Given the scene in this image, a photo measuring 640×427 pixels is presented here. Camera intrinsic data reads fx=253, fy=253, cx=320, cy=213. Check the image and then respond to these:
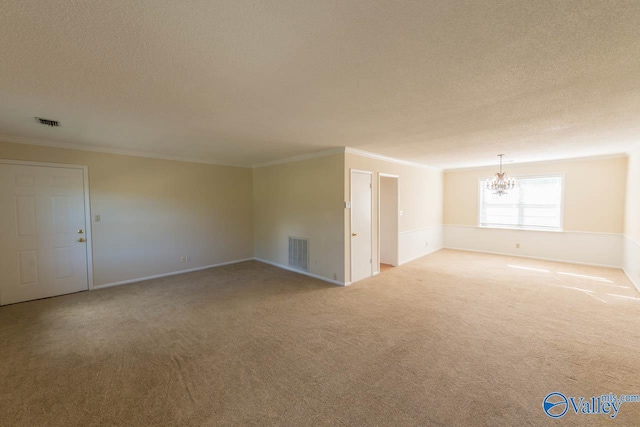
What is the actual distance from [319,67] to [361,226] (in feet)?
11.6

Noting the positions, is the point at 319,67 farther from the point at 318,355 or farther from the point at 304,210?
the point at 304,210

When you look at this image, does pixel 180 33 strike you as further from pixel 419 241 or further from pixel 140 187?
pixel 419 241

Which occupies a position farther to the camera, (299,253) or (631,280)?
(299,253)

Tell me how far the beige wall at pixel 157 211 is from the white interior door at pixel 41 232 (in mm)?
199

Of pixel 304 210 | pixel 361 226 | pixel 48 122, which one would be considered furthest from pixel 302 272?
pixel 48 122

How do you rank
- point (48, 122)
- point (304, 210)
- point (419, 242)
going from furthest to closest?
point (419, 242)
point (304, 210)
point (48, 122)

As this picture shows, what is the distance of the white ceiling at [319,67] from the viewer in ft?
4.34

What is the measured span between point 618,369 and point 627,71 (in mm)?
2599

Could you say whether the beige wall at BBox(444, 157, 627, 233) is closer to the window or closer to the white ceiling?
Answer: the window

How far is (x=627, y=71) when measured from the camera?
75.2 inches

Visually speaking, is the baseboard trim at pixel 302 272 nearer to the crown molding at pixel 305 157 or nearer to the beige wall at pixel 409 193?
the beige wall at pixel 409 193

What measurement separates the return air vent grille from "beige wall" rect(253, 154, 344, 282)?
0.12m

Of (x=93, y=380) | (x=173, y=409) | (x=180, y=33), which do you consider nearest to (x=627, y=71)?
(x=180, y=33)

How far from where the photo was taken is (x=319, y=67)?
6.06 feet
